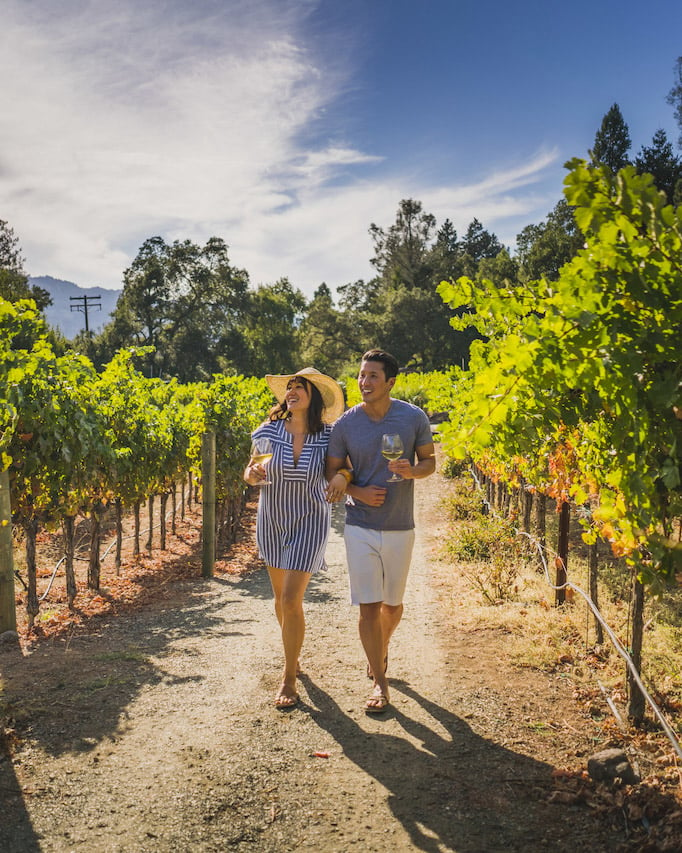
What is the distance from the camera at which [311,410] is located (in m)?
4.11

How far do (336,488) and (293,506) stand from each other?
44 centimetres

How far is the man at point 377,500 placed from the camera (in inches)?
145

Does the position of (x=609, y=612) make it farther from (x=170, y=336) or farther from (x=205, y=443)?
(x=170, y=336)

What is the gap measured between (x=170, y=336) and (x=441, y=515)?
40959mm

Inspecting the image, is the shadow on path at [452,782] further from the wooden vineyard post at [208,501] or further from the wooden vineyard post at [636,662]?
the wooden vineyard post at [208,501]

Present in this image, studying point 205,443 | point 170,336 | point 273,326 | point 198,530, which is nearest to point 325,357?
point 273,326

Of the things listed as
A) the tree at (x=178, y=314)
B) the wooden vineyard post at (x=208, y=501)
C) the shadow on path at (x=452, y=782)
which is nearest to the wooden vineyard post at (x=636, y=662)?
the shadow on path at (x=452, y=782)

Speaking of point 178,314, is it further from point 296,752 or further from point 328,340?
point 296,752

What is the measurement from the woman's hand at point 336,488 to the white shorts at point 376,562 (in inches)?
8.7

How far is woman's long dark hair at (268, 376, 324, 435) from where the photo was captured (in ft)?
13.4

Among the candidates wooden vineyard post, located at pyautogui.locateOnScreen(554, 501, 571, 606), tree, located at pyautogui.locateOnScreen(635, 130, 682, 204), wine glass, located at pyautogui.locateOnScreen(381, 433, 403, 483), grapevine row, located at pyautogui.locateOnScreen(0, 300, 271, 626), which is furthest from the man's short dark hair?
tree, located at pyautogui.locateOnScreen(635, 130, 682, 204)

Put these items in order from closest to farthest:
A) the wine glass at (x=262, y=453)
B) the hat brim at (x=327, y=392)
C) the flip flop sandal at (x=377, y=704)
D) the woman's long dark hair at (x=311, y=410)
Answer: the flip flop sandal at (x=377, y=704) → the wine glass at (x=262, y=453) → the woman's long dark hair at (x=311, y=410) → the hat brim at (x=327, y=392)

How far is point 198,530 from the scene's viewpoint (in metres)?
13.1

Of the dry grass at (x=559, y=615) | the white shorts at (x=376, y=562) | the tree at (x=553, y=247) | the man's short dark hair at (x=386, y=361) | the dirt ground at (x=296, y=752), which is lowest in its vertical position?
the dry grass at (x=559, y=615)
